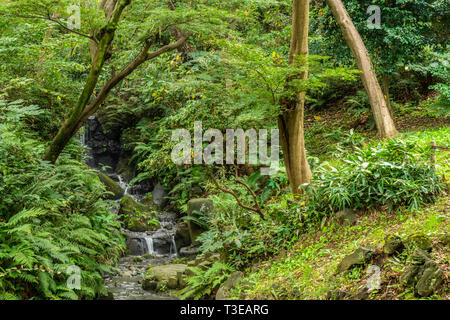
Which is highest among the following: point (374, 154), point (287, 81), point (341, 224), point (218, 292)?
point (287, 81)

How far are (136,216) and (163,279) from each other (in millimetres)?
3740

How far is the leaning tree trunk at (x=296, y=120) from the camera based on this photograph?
648 centimetres

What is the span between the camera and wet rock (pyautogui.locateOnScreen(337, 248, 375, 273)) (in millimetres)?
4312

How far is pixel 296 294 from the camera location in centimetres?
458

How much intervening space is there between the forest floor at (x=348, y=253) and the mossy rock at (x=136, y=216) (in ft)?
18.8

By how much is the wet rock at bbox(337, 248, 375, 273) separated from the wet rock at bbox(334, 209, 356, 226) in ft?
3.45

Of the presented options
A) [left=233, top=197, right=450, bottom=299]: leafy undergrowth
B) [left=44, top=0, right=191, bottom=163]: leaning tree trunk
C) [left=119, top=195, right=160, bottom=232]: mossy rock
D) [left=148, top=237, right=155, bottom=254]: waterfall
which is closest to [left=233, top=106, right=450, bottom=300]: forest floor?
[left=233, top=197, right=450, bottom=299]: leafy undergrowth

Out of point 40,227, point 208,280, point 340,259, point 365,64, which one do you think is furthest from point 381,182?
point 40,227

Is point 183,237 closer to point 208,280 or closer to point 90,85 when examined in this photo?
point 208,280

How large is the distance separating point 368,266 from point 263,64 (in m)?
3.10

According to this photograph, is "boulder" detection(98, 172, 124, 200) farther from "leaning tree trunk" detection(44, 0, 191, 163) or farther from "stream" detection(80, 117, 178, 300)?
"leaning tree trunk" detection(44, 0, 191, 163)

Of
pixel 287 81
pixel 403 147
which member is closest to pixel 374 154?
pixel 403 147

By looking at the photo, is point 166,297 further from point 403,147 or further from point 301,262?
point 403,147

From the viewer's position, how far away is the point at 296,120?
260 inches
